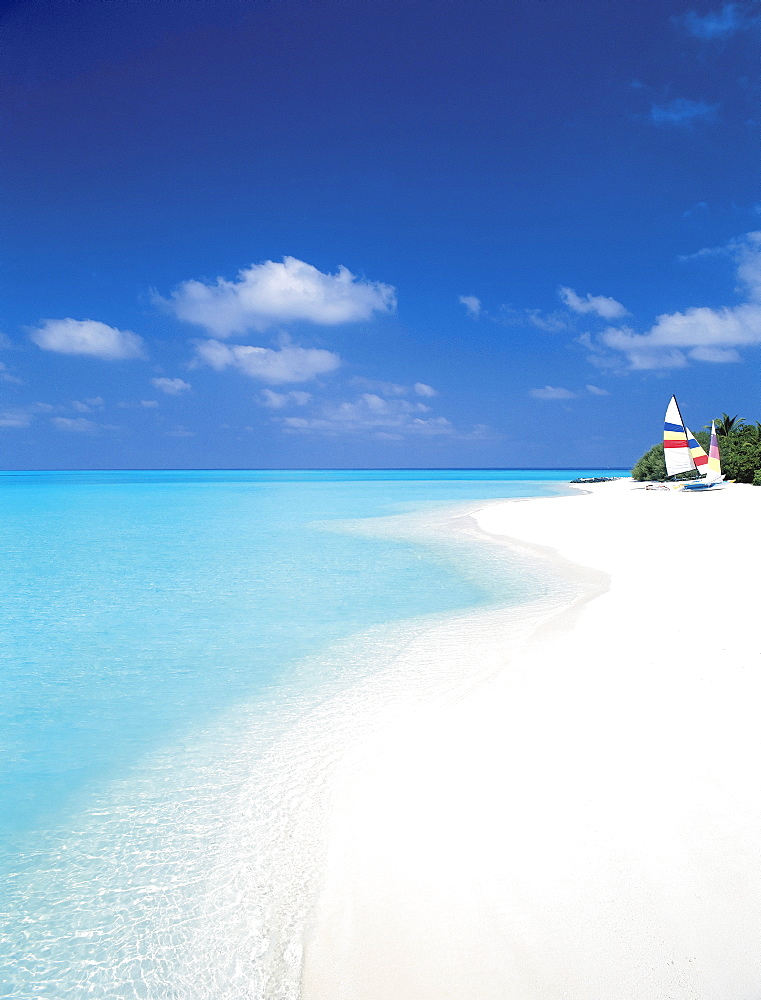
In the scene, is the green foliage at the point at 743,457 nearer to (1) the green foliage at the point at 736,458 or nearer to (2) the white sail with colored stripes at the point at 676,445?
(1) the green foliage at the point at 736,458

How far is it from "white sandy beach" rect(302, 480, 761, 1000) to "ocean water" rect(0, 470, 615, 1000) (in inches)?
17.4

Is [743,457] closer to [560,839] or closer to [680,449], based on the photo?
[680,449]

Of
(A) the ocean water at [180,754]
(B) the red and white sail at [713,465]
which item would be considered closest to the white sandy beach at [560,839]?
(A) the ocean water at [180,754]

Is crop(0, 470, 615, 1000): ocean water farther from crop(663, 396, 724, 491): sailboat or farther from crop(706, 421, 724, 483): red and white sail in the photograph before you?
crop(663, 396, 724, 491): sailboat

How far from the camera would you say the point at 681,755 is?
443 centimetres

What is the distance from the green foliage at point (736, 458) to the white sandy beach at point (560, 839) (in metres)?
34.1

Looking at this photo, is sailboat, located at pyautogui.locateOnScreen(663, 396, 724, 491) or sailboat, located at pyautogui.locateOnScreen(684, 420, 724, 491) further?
sailboat, located at pyautogui.locateOnScreen(663, 396, 724, 491)

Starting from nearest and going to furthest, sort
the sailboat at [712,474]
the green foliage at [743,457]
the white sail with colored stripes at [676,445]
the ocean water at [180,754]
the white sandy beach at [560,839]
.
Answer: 1. the white sandy beach at [560,839]
2. the ocean water at [180,754]
3. the sailboat at [712,474]
4. the green foliage at [743,457]
5. the white sail with colored stripes at [676,445]

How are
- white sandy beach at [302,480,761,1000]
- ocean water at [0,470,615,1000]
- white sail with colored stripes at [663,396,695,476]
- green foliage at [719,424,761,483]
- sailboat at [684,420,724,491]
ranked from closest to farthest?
white sandy beach at [302,480,761,1000] → ocean water at [0,470,615,1000] → sailboat at [684,420,724,491] → green foliage at [719,424,761,483] → white sail with colored stripes at [663,396,695,476]

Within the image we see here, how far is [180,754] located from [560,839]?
3497 millimetres

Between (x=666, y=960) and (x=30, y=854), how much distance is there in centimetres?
405

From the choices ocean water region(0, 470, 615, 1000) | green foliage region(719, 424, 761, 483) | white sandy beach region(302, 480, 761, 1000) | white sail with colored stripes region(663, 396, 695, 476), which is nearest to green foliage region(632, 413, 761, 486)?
green foliage region(719, 424, 761, 483)

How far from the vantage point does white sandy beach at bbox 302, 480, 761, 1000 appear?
9.06 ft

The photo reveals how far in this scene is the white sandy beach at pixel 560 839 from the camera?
2.76m
